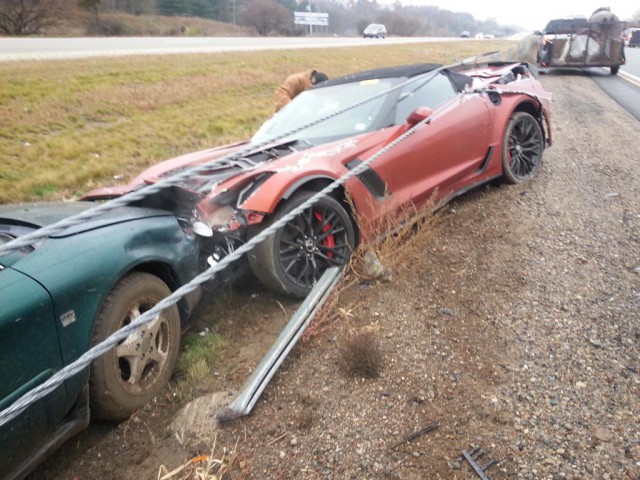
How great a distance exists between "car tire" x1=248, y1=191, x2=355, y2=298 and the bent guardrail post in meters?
0.17

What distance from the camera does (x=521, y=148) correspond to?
561cm

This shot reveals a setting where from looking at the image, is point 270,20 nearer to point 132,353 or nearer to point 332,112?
point 332,112

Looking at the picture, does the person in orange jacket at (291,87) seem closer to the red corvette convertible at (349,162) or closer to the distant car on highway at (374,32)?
the red corvette convertible at (349,162)

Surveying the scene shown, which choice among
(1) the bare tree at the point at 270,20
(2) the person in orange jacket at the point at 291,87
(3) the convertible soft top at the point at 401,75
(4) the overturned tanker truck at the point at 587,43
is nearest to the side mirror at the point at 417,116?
(3) the convertible soft top at the point at 401,75

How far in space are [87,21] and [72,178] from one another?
38.2 metres

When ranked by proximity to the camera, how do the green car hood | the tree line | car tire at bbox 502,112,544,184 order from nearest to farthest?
the green car hood
car tire at bbox 502,112,544,184
the tree line

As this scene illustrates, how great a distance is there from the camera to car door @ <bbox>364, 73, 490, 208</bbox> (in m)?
4.19

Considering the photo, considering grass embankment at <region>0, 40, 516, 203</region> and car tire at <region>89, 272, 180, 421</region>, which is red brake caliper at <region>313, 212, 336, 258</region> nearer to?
car tire at <region>89, 272, 180, 421</region>

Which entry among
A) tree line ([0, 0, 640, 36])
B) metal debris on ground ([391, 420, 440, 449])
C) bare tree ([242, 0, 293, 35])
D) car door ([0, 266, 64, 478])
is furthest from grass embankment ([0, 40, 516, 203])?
bare tree ([242, 0, 293, 35])

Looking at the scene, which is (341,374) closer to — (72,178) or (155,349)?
(155,349)

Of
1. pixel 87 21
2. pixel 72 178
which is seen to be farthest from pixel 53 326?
pixel 87 21

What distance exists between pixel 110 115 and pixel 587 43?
13.9 m

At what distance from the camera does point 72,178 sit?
676 centimetres

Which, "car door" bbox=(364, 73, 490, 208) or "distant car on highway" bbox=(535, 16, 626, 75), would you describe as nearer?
"car door" bbox=(364, 73, 490, 208)
